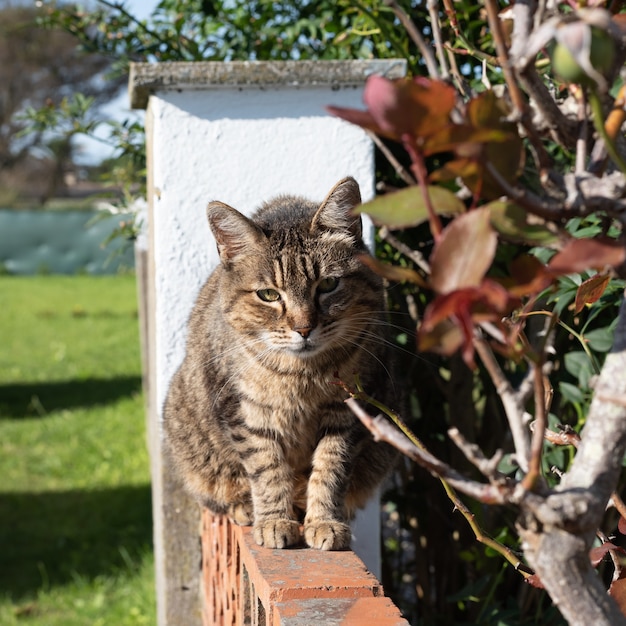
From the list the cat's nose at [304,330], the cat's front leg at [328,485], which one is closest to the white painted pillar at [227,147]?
the cat's nose at [304,330]

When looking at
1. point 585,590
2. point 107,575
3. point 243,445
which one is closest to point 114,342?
point 107,575

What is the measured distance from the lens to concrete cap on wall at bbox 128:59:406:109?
2234mm

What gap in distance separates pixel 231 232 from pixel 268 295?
18 cm

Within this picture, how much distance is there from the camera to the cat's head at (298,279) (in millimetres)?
1998

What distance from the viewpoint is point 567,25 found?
679 millimetres

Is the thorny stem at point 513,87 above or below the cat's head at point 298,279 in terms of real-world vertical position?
above

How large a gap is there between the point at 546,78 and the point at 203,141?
1.03 metres

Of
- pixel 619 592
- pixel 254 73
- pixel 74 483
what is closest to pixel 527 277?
pixel 619 592

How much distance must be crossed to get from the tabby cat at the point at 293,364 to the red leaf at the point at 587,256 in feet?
3.97

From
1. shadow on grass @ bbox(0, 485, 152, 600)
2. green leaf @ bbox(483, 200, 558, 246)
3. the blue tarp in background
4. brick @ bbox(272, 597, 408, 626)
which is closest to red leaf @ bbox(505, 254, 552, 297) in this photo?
green leaf @ bbox(483, 200, 558, 246)

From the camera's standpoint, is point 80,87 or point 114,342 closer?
point 114,342

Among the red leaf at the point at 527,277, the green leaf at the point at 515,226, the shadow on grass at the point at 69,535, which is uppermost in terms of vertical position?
the green leaf at the point at 515,226

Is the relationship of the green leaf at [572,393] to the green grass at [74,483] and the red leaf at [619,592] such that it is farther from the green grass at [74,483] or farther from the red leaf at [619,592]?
the green grass at [74,483]

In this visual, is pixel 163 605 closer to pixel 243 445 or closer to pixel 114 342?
pixel 243 445
